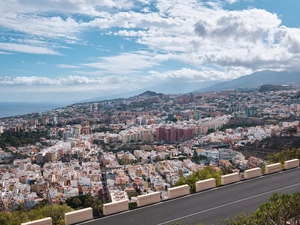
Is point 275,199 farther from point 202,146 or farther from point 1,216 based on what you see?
point 202,146

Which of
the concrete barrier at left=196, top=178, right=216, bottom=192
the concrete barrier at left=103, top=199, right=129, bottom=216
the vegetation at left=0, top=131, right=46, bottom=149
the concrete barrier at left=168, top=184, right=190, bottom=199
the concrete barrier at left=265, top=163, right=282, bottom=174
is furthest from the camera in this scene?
the vegetation at left=0, top=131, right=46, bottom=149

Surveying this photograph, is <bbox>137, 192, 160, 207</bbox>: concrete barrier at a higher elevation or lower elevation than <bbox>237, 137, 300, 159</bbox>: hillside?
higher

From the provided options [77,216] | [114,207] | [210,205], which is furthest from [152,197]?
[77,216]

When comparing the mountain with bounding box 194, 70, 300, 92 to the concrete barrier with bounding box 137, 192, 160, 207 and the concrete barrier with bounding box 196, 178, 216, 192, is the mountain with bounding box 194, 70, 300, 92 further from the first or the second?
the concrete barrier with bounding box 137, 192, 160, 207

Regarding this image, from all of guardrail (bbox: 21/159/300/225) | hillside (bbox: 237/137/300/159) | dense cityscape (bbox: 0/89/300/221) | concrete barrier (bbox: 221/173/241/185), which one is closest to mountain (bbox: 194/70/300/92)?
dense cityscape (bbox: 0/89/300/221)

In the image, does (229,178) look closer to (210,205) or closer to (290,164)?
(210,205)

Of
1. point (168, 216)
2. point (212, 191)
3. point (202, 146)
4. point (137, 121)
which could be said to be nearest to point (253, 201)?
point (212, 191)
